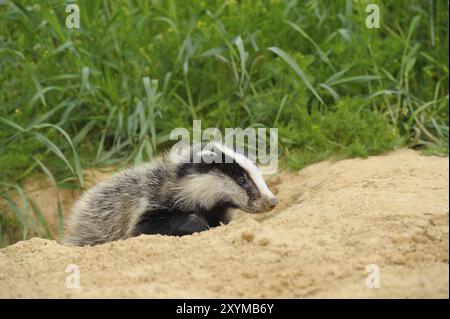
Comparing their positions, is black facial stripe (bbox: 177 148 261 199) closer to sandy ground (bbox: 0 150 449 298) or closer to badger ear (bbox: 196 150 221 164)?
badger ear (bbox: 196 150 221 164)

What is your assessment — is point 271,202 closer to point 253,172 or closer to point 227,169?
point 253,172

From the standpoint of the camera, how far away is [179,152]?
16.1 ft

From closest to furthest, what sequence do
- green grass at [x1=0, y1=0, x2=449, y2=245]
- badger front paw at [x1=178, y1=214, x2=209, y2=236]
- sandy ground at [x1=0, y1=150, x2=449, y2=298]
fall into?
sandy ground at [x1=0, y1=150, x2=449, y2=298] < badger front paw at [x1=178, y1=214, x2=209, y2=236] < green grass at [x1=0, y1=0, x2=449, y2=245]

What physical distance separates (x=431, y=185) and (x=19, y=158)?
3032 mm

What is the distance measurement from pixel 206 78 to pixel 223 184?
1886 millimetres

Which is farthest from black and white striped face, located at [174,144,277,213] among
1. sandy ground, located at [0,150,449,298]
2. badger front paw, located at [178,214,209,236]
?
sandy ground, located at [0,150,449,298]

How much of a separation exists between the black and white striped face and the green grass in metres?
1.00

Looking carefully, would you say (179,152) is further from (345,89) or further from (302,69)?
(345,89)

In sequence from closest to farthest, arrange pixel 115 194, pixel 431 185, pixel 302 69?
pixel 431 185
pixel 115 194
pixel 302 69

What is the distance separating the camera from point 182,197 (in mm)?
4570

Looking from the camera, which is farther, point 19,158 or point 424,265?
point 19,158

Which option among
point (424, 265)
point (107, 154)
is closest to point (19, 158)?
point (107, 154)

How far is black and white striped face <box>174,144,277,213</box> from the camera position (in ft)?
14.7

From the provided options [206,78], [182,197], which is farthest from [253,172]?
[206,78]
